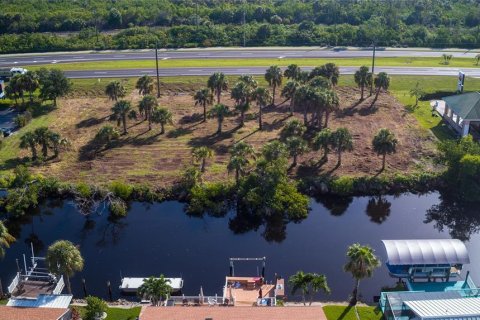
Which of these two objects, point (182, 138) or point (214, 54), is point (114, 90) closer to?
point (182, 138)

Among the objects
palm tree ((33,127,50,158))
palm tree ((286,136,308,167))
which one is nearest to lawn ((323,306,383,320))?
palm tree ((286,136,308,167))

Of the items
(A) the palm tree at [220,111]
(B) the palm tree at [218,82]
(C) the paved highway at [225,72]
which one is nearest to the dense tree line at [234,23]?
(C) the paved highway at [225,72]

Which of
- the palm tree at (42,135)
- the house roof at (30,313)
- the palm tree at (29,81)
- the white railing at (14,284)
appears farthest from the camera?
the palm tree at (29,81)

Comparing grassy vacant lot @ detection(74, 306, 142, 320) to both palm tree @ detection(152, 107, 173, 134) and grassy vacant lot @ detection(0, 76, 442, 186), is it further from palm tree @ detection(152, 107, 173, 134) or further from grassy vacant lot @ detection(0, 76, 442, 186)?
palm tree @ detection(152, 107, 173, 134)

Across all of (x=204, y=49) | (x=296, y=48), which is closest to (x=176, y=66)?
(x=204, y=49)

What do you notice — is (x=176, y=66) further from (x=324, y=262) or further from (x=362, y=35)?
(x=324, y=262)

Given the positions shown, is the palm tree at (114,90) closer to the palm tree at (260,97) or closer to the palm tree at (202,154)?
the palm tree at (260,97)
